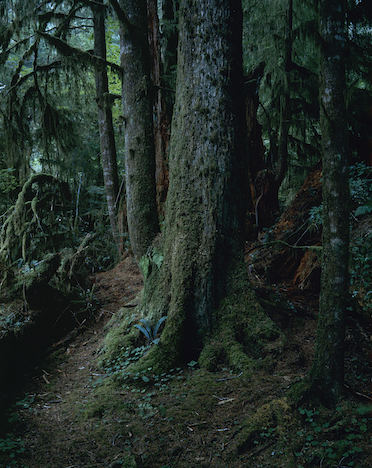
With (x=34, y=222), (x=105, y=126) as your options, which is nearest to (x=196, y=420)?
(x=34, y=222)

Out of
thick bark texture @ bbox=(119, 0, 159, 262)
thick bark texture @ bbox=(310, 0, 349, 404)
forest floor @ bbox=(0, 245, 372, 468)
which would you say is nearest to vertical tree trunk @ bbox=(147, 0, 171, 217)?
thick bark texture @ bbox=(119, 0, 159, 262)

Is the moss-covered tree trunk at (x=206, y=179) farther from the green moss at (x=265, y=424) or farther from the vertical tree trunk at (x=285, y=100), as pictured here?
the vertical tree trunk at (x=285, y=100)

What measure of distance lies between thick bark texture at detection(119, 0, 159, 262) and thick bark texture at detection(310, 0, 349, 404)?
3.37 meters

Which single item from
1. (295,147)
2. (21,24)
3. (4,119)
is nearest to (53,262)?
(4,119)

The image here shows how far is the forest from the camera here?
279cm

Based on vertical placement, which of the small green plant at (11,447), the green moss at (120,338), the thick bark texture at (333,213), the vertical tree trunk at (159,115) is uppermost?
the vertical tree trunk at (159,115)

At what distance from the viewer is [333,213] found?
2.79m

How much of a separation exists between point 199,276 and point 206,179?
123 cm

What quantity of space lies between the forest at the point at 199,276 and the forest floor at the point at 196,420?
0.05 ft

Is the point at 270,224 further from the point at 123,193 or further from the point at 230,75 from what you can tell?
the point at 230,75

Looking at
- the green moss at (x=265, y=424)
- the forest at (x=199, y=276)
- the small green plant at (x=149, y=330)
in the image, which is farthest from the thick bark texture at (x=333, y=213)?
the small green plant at (x=149, y=330)

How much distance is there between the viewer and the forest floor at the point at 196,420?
8.27ft

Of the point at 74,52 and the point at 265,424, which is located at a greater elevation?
the point at 74,52

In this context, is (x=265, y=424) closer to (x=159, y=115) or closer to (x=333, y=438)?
(x=333, y=438)
